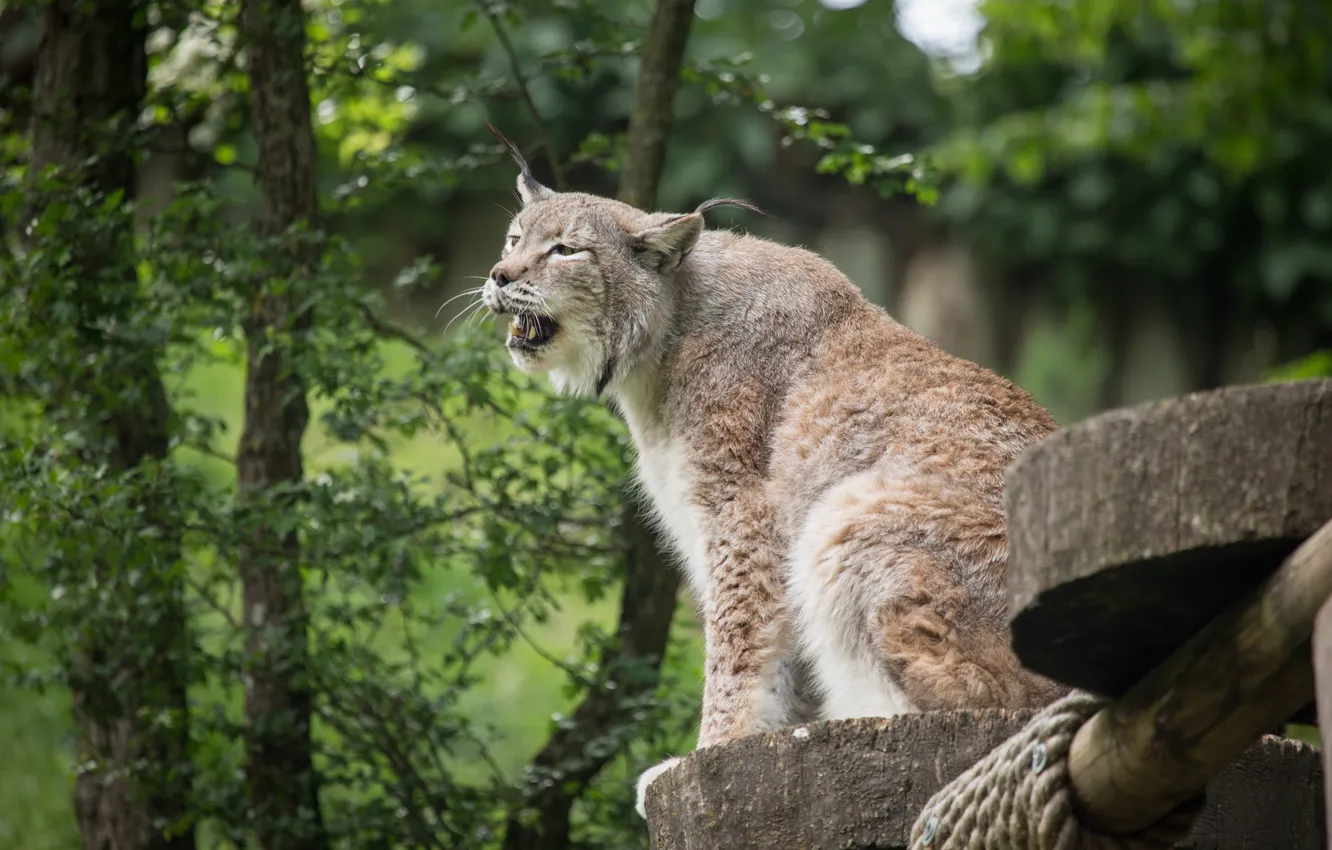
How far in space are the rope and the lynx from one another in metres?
0.91

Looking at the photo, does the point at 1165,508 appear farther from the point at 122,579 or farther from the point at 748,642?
the point at 122,579

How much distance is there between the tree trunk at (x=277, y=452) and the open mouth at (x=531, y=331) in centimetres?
94

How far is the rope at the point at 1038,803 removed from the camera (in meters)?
2.76

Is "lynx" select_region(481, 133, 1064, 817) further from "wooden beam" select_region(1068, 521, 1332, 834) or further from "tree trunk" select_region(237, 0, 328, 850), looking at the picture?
"tree trunk" select_region(237, 0, 328, 850)

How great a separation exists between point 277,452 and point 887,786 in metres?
3.92

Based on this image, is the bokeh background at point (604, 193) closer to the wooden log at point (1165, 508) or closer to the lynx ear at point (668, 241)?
the lynx ear at point (668, 241)

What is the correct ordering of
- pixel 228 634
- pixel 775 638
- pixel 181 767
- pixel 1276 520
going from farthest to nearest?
pixel 228 634, pixel 181 767, pixel 775 638, pixel 1276 520

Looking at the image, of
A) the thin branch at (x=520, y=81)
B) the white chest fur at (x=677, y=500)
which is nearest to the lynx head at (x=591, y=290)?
the white chest fur at (x=677, y=500)

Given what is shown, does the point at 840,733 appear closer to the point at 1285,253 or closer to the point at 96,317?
the point at 96,317

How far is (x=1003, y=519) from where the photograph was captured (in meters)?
4.14

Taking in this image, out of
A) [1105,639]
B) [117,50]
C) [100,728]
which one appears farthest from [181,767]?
[1105,639]

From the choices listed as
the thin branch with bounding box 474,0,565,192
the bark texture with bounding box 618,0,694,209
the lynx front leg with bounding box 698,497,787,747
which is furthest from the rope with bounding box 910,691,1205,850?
the thin branch with bounding box 474,0,565,192

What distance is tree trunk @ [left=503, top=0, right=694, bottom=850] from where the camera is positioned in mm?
6398

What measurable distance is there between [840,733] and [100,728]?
13.2 feet
